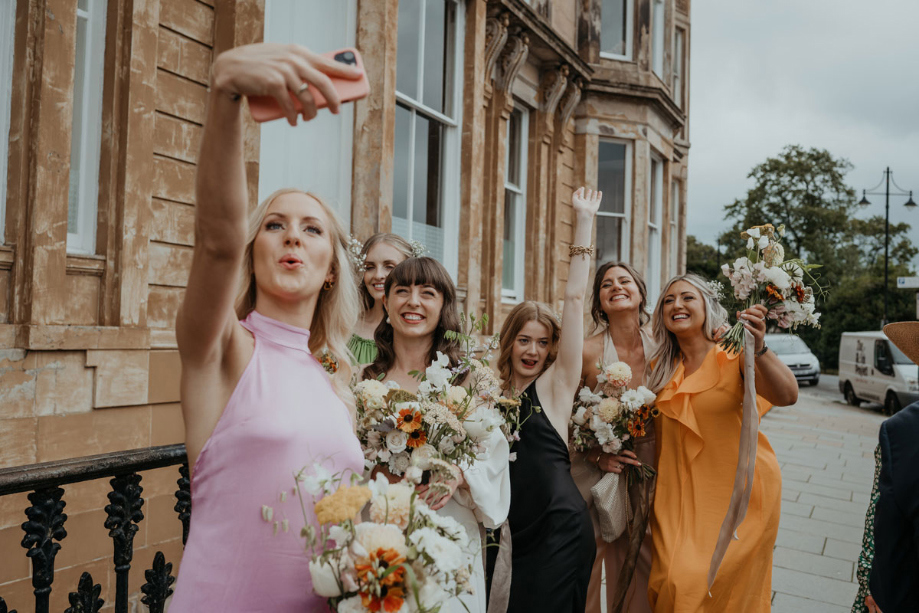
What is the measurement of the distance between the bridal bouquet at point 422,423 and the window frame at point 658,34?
12028 millimetres

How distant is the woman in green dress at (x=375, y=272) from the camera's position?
13.5 ft

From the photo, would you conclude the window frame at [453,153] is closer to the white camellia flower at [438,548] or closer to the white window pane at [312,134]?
the white window pane at [312,134]

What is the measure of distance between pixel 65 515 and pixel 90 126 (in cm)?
297

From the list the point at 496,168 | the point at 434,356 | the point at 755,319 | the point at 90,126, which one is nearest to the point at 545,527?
the point at 434,356

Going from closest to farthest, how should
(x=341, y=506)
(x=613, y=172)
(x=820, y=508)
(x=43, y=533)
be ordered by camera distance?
(x=341, y=506) < (x=43, y=533) < (x=820, y=508) < (x=613, y=172)

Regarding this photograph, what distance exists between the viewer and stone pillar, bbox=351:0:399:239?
5.93m

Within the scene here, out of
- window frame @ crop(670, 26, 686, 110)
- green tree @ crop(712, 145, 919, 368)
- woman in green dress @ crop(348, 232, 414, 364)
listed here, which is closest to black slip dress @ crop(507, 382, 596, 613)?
woman in green dress @ crop(348, 232, 414, 364)

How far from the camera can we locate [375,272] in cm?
412

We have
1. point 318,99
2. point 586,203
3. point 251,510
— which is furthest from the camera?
point 586,203

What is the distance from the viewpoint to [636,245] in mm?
11898

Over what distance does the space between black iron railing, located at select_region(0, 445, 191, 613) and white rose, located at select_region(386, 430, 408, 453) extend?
811 millimetres

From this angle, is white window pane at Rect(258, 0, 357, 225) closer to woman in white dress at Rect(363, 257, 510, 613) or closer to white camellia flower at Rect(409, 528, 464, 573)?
woman in white dress at Rect(363, 257, 510, 613)

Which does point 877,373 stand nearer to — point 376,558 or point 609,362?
point 609,362

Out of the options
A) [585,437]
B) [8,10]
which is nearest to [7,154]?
[8,10]
